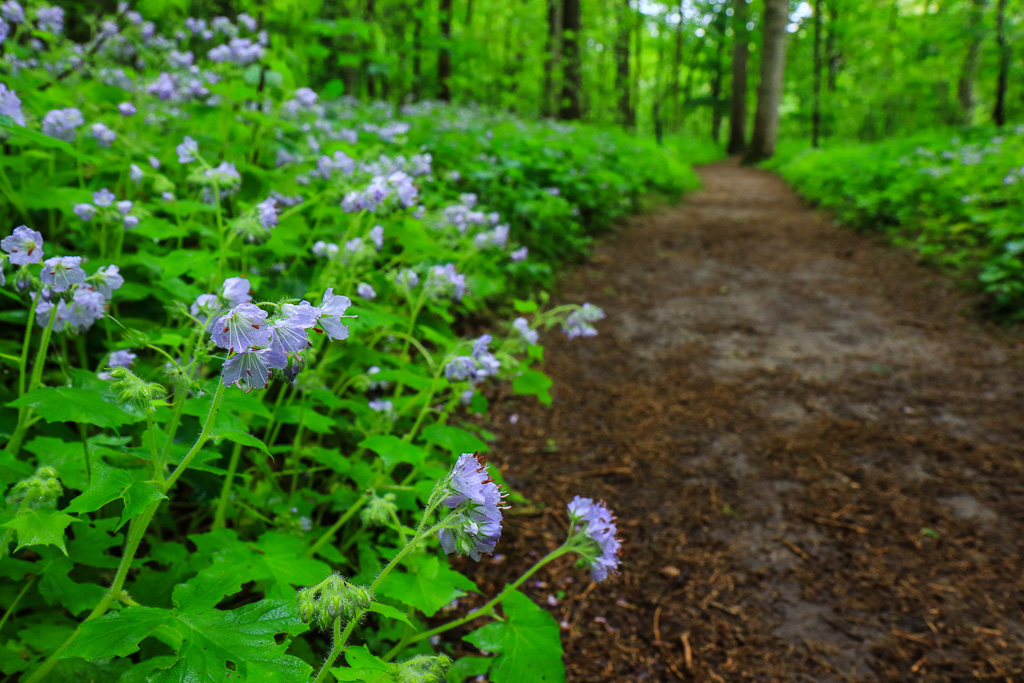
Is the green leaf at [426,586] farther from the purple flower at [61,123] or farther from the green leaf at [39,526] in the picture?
the purple flower at [61,123]

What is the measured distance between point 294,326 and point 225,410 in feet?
1.98

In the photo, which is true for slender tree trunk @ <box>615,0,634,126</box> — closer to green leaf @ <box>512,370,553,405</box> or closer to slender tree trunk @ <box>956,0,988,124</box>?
slender tree trunk @ <box>956,0,988,124</box>

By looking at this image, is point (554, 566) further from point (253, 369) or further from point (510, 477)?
point (253, 369)

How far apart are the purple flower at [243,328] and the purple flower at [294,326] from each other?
2cm


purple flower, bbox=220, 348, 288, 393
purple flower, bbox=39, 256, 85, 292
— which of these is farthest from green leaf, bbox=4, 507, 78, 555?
purple flower, bbox=39, 256, 85, 292

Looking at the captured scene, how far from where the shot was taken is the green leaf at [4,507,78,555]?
1.02 meters

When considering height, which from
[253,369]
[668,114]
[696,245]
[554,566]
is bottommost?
[554,566]

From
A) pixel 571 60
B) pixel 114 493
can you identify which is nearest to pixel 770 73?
pixel 571 60

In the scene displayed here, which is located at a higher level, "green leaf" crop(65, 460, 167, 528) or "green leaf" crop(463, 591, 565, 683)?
"green leaf" crop(65, 460, 167, 528)

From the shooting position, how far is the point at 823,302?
536 centimetres

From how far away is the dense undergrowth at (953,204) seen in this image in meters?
5.02

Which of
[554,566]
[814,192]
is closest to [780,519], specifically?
[554,566]

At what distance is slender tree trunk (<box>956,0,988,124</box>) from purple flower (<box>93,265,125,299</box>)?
13597 millimetres

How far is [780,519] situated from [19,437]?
8.48ft
